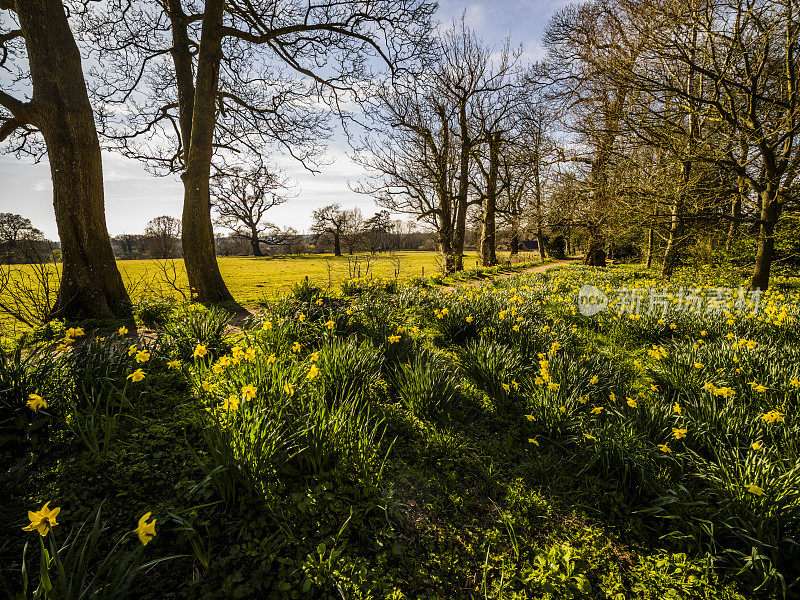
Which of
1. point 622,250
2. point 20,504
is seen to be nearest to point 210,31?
point 20,504

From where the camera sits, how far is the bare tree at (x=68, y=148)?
477 cm

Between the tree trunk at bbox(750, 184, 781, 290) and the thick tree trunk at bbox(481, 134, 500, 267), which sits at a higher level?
the thick tree trunk at bbox(481, 134, 500, 267)

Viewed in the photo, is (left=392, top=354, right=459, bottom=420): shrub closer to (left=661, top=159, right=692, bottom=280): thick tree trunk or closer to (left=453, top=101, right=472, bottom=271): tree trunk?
(left=661, top=159, right=692, bottom=280): thick tree trunk

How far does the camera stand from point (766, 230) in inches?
269

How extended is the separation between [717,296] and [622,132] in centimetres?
494

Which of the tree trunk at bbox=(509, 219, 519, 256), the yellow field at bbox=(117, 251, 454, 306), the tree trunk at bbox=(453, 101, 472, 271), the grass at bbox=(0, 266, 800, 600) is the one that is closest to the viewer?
the grass at bbox=(0, 266, 800, 600)

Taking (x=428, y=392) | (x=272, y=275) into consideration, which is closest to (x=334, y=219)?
(x=272, y=275)

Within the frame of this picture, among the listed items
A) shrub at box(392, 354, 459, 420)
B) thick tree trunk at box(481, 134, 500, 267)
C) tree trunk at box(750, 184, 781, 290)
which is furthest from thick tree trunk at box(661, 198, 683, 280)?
shrub at box(392, 354, 459, 420)

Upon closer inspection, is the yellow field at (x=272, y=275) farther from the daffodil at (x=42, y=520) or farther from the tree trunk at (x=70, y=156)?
the daffodil at (x=42, y=520)

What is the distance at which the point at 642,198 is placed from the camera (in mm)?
7781

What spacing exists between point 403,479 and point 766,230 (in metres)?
9.65

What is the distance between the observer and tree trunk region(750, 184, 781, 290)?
6.79 m

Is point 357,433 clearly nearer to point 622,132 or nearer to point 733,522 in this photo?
point 733,522

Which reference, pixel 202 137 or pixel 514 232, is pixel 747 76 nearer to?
pixel 202 137
